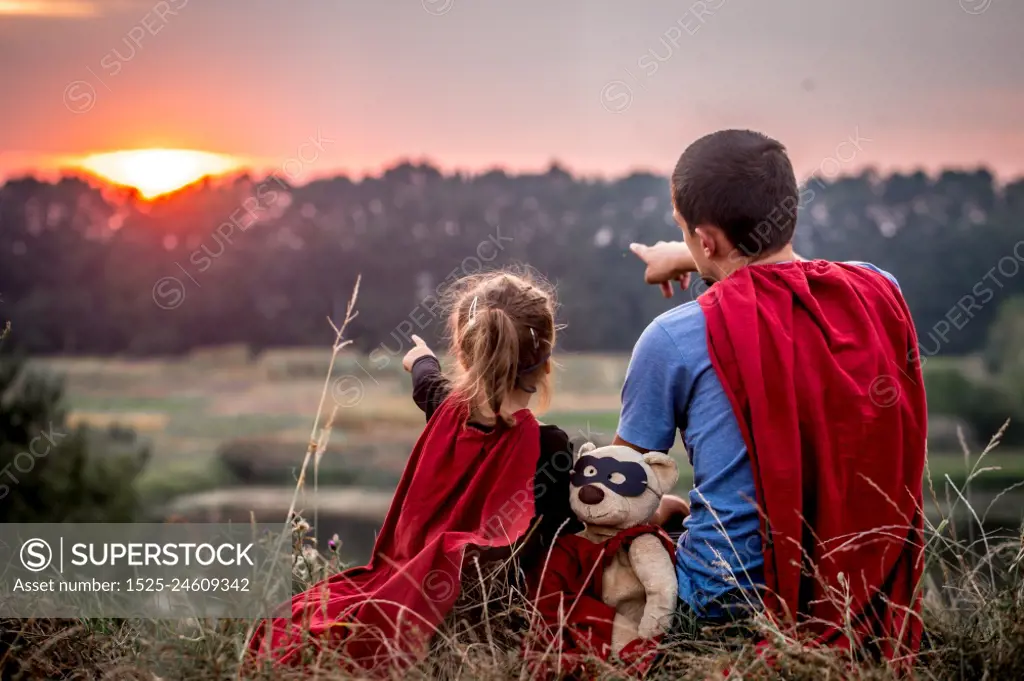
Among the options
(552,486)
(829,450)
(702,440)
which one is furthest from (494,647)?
(829,450)

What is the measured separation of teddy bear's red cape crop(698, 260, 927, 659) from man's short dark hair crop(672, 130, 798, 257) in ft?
0.56

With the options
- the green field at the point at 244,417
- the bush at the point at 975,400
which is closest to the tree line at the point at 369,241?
the bush at the point at 975,400

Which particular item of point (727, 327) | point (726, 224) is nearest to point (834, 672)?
point (727, 327)

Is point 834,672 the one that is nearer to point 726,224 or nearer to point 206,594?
point 726,224

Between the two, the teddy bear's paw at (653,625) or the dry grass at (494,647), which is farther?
the teddy bear's paw at (653,625)

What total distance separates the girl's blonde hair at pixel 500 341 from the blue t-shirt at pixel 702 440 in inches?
19.4

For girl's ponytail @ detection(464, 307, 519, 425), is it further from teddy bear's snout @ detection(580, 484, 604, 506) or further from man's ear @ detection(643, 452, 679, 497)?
man's ear @ detection(643, 452, 679, 497)

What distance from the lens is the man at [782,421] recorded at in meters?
2.68

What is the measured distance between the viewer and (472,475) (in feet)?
10.5

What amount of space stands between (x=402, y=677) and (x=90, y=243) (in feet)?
145

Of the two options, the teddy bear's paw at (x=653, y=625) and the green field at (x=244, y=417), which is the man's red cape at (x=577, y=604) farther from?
the green field at (x=244, y=417)

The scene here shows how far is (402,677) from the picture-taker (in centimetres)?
252

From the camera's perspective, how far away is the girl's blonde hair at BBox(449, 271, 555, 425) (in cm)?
317

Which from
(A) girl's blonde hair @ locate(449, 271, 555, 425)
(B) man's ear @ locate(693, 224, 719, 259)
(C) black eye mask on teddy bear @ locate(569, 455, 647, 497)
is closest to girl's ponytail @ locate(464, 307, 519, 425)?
(A) girl's blonde hair @ locate(449, 271, 555, 425)
